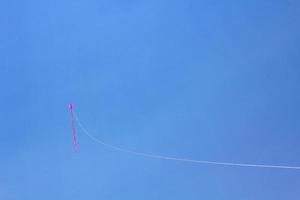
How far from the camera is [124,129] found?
6.82 ft

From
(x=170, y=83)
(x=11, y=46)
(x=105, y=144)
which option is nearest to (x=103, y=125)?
(x=105, y=144)

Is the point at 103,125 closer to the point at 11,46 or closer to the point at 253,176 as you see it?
the point at 11,46

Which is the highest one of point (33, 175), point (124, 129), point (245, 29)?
point (245, 29)

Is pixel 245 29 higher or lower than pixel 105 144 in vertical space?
higher

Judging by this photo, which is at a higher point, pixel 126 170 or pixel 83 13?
pixel 83 13

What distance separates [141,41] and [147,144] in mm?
637

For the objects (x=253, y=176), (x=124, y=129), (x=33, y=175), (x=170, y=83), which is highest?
(x=170, y=83)

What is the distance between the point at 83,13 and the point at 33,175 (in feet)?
3.47

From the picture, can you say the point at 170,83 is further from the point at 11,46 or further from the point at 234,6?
the point at 11,46

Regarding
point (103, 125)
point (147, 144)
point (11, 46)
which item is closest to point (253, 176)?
point (147, 144)

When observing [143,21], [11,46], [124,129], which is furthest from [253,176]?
[11,46]

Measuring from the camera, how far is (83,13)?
205 cm

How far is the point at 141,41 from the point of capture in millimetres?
2053

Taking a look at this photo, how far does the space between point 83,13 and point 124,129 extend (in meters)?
0.76
